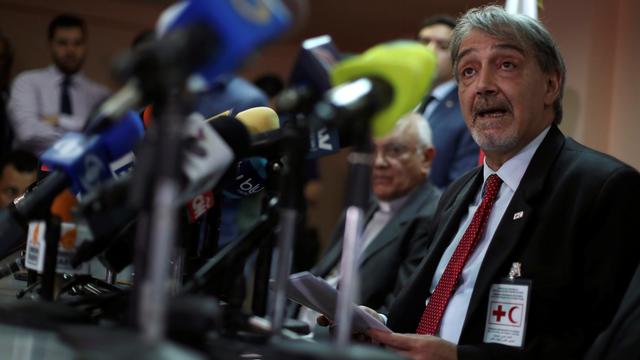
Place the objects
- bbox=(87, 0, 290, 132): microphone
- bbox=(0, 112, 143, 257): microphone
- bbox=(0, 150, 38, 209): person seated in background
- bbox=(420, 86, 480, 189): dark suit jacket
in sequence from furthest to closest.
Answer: bbox=(0, 150, 38, 209): person seated in background, bbox=(420, 86, 480, 189): dark suit jacket, bbox=(0, 112, 143, 257): microphone, bbox=(87, 0, 290, 132): microphone

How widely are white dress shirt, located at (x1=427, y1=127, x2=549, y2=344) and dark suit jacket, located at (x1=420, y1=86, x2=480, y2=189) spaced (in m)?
1.66

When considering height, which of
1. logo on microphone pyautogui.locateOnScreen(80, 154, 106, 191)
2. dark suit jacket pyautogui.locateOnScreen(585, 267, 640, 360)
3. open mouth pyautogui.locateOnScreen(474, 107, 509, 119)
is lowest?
dark suit jacket pyautogui.locateOnScreen(585, 267, 640, 360)

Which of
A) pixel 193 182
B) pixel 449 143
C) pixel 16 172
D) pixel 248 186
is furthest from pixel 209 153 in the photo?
pixel 16 172

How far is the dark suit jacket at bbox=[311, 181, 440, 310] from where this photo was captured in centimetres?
360

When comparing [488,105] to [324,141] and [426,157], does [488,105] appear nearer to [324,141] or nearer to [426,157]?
[324,141]

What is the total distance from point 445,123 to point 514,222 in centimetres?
216

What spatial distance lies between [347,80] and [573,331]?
0.95m

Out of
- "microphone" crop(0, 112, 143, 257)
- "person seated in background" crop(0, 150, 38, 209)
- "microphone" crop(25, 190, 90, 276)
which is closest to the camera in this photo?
"microphone" crop(0, 112, 143, 257)

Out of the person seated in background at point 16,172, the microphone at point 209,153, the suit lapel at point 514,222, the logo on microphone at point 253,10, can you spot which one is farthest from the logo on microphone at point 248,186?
the person seated in background at point 16,172

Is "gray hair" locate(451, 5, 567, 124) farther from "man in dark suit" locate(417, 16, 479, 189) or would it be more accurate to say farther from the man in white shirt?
the man in white shirt

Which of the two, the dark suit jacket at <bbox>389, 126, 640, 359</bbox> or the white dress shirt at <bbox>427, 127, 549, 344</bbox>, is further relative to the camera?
the white dress shirt at <bbox>427, 127, 549, 344</bbox>

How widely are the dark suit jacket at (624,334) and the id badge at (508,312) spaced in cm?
18

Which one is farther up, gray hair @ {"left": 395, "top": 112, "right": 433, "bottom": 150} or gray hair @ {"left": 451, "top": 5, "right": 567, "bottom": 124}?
gray hair @ {"left": 395, "top": 112, "right": 433, "bottom": 150}

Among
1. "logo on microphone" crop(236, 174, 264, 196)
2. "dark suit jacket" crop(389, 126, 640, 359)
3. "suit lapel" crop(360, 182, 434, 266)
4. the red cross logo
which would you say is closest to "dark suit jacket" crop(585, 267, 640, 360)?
"dark suit jacket" crop(389, 126, 640, 359)
